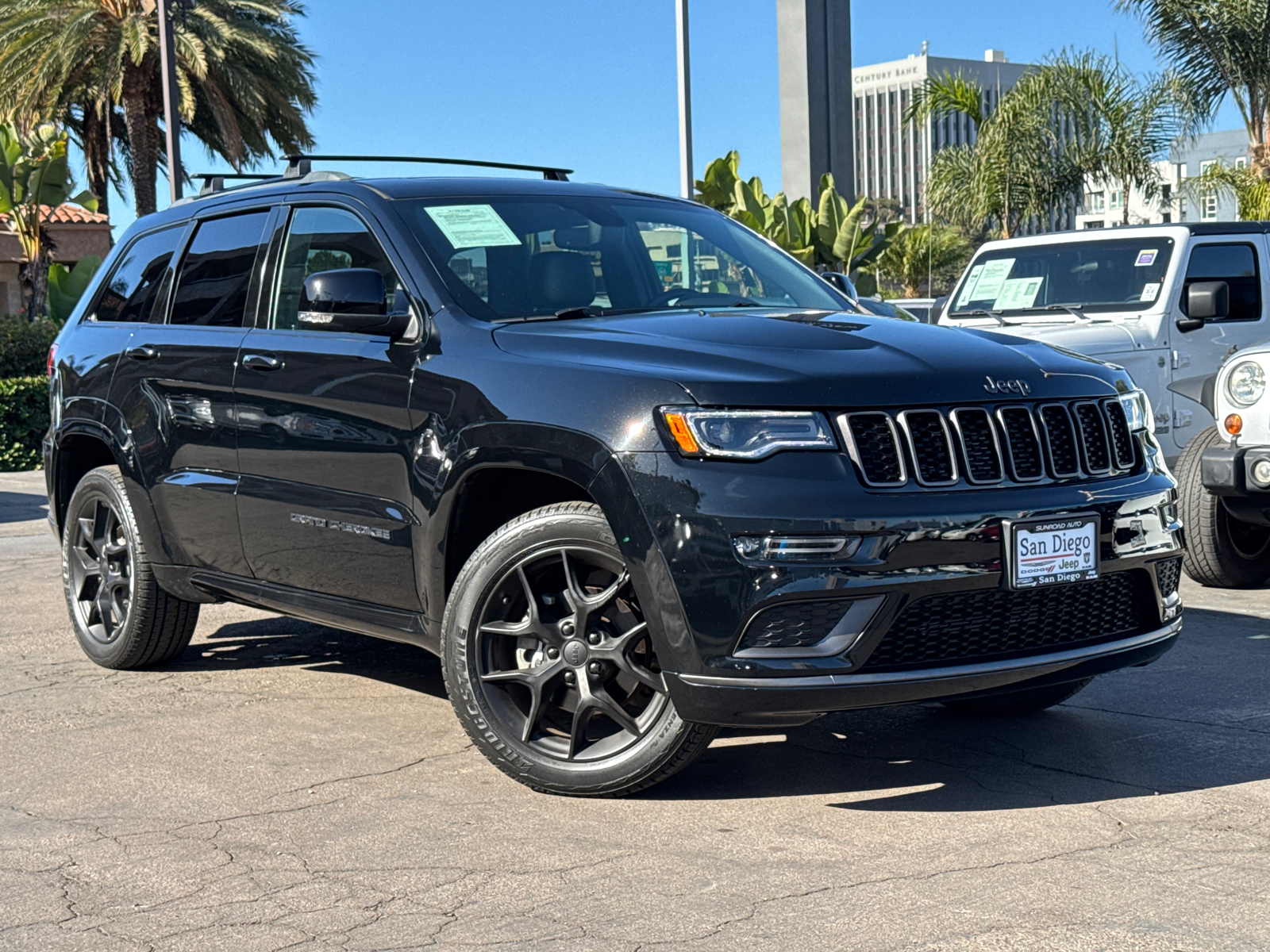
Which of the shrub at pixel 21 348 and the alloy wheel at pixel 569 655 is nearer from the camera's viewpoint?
the alloy wheel at pixel 569 655

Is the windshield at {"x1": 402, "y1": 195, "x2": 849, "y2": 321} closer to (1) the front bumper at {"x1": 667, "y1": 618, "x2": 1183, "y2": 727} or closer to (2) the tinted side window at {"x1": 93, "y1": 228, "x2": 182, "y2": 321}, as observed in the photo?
(1) the front bumper at {"x1": 667, "y1": 618, "x2": 1183, "y2": 727}

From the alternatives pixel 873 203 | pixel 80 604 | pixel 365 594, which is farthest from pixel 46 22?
pixel 873 203

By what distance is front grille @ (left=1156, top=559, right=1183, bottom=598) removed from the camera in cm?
449

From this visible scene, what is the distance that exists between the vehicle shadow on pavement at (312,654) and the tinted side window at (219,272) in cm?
151

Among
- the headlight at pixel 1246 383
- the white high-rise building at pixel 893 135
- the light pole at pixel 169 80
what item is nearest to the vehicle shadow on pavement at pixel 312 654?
the headlight at pixel 1246 383

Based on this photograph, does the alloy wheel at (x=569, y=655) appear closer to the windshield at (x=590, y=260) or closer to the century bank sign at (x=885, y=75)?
the windshield at (x=590, y=260)

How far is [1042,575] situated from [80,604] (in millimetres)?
4216

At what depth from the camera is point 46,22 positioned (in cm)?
2686

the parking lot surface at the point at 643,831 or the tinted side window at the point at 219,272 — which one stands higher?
the tinted side window at the point at 219,272

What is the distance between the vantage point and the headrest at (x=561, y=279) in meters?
4.95

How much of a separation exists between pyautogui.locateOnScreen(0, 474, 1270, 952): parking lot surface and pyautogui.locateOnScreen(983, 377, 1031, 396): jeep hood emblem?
1.13 metres

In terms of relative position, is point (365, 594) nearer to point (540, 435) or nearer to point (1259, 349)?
point (540, 435)

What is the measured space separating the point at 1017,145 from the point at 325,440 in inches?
908

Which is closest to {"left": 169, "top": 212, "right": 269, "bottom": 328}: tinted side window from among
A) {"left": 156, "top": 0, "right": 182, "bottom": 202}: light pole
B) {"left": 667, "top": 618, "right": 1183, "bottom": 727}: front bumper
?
{"left": 667, "top": 618, "right": 1183, "bottom": 727}: front bumper
